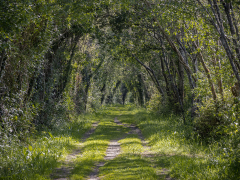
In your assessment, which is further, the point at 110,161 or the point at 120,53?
the point at 120,53

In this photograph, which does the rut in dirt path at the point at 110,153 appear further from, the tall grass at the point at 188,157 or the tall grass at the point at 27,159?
the tall grass at the point at 188,157

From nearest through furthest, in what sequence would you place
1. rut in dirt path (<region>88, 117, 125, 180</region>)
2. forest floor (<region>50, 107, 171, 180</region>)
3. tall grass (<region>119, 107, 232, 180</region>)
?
1. tall grass (<region>119, 107, 232, 180</region>)
2. forest floor (<region>50, 107, 171, 180</region>)
3. rut in dirt path (<region>88, 117, 125, 180</region>)

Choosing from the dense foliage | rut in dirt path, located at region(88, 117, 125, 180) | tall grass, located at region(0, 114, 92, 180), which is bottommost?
rut in dirt path, located at region(88, 117, 125, 180)

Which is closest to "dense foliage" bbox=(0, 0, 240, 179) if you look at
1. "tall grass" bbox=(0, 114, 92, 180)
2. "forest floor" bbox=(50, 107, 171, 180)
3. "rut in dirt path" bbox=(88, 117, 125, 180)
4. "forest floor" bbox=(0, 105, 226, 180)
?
"tall grass" bbox=(0, 114, 92, 180)

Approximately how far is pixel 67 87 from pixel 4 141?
36.5 feet

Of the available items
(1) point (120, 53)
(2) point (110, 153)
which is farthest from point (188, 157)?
(1) point (120, 53)

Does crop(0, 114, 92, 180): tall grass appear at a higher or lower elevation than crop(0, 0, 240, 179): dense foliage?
lower

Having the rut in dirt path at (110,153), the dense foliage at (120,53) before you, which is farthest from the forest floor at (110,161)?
the dense foliage at (120,53)

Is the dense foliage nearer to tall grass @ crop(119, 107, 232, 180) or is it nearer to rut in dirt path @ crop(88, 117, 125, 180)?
tall grass @ crop(119, 107, 232, 180)

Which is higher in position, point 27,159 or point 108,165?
point 27,159

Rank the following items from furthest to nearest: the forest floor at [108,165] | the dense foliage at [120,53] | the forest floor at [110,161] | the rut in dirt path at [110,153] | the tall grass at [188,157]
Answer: the dense foliage at [120,53] → the rut in dirt path at [110,153] → the forest floor at [108,165] → the forest floor at [110,161] → the tall grass at [188,157]

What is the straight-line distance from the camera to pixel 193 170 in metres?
6.40

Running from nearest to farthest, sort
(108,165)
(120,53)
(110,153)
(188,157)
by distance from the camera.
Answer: (188,157) → (108,165) → (110,153) → (120,53)

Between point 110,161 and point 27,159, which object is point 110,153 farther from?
point 27,159
